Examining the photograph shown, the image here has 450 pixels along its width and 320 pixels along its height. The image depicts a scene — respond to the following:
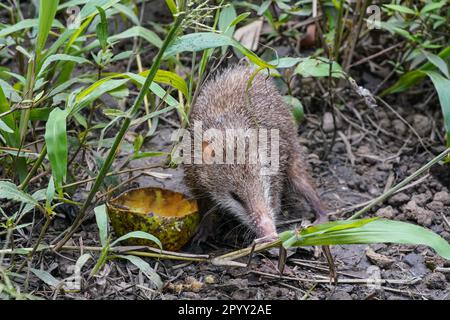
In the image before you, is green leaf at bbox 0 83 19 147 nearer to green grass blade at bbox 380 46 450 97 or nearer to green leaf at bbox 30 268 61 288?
green leaf at bbox 30 268 61 288

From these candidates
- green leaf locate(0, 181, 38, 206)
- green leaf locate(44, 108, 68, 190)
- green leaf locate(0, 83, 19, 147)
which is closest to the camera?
green leaf locate(44, 108, 68, 190)

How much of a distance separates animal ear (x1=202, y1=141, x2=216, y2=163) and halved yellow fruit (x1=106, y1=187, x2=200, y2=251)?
0.32 metres

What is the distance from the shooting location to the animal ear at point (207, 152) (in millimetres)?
4734

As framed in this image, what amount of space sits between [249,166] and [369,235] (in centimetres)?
122

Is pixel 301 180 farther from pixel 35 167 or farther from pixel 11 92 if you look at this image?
pixel 11 92

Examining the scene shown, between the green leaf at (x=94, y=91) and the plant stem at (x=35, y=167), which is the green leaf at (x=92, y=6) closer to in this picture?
the green leaf at (x=94, y=91)

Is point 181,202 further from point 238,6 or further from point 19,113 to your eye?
point 238,6

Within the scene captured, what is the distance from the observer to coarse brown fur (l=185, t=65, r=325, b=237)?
461 cm

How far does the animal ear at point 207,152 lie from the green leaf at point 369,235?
1.14m

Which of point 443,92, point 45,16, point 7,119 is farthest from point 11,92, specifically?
point 443,92

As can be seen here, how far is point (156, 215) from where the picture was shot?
4.48 meters

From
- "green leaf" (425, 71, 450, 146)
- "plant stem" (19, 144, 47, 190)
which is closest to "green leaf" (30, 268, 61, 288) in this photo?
"plant stem" (19, 144, 47, 190)

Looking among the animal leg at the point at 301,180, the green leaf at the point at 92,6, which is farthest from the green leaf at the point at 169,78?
the animal leg at the point at 301,180

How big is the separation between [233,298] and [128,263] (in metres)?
0.75
